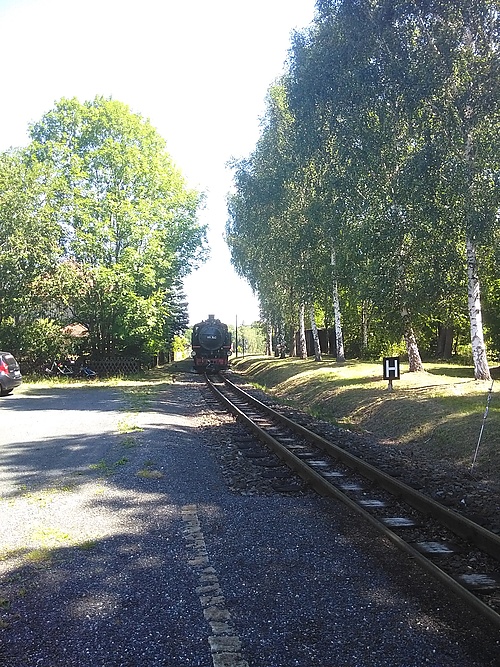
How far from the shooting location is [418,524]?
5.47 m

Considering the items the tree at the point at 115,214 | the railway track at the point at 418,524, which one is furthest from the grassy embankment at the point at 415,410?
the tree at the point at 115,214

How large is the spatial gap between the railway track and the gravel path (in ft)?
0.46

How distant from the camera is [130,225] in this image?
28.1 meters

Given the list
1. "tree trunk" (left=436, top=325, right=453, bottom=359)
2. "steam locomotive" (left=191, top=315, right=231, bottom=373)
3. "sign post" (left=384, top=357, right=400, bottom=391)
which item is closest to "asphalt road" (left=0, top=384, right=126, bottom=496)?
"sign post" (left=384, top=357, right=400, bottom=391)

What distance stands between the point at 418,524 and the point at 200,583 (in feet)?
8.14

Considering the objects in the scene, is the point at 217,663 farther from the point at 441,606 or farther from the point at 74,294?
the point at 74,294

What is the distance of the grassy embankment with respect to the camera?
876 centimetres

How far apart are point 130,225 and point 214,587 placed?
25.9 meters

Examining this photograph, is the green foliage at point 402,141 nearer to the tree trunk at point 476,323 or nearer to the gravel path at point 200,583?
the tree trunk at point 476,323

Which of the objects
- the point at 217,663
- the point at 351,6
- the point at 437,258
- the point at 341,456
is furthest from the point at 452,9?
the point at 217,663

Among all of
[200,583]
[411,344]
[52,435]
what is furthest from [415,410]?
[200,583]

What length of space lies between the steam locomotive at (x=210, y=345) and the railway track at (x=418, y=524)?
23447 millimetres

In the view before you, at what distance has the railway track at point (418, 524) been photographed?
13.3 feet

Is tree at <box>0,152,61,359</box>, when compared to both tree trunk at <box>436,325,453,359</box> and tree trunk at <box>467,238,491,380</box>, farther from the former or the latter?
tree trunk at <box>436,325,453,359</box>
